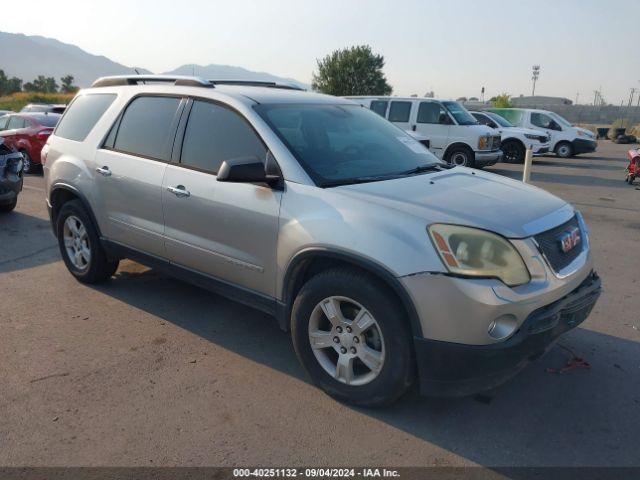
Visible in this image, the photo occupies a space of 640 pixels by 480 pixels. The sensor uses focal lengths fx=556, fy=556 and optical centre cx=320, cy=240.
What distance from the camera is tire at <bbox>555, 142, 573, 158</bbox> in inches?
794

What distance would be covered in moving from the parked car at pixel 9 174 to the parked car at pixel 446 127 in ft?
27.0

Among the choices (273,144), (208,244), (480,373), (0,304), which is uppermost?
(273,144)

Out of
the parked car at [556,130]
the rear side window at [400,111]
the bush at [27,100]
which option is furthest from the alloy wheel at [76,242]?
the bush at [27,100]

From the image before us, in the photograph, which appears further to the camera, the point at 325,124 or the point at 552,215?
the point at 325,124

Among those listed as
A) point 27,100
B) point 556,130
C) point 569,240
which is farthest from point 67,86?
point 569,240

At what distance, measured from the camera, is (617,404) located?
3346mm

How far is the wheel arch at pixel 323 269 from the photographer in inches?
114

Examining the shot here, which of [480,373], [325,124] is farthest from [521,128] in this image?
[480,373]

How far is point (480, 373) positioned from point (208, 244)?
2.02 m

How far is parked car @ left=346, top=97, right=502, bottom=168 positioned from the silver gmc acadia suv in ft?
32.8

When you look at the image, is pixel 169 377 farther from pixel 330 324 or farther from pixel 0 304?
pixel 0 304

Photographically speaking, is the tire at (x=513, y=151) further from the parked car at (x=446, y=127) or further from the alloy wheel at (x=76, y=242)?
the alloy wheel at (x=76, y=242)

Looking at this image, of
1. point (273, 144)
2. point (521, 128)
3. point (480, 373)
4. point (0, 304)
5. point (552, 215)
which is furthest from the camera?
point (521, 128)

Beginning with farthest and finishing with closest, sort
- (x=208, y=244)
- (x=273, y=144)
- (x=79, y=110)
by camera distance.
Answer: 1. (x=79, y=110)
2. (x=208, y=244)
3. (x=273, y=144)
